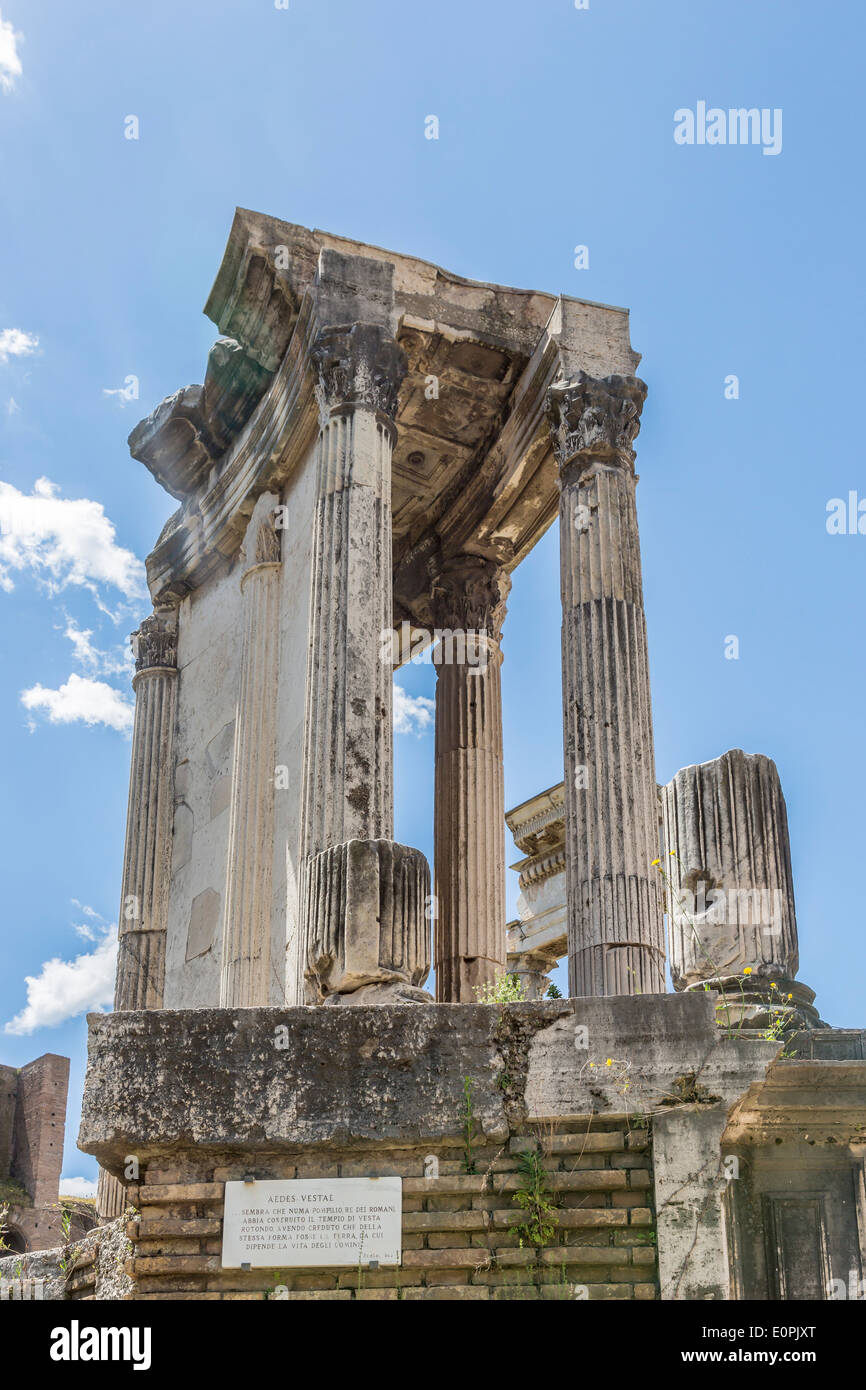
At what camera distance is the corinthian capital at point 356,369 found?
53.5ft

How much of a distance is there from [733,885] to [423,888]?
88.4 inches

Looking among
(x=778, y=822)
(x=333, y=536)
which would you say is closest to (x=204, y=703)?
(x=333, y=536)

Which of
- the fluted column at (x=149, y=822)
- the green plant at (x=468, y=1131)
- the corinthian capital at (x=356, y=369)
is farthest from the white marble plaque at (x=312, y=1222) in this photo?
the fluted column at (x=149, y=822)

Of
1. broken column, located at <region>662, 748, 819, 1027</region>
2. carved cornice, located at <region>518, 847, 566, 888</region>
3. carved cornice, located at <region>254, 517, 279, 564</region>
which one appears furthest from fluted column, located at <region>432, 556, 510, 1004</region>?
broken column, located at <region>662, 748, 819, 1027</region>

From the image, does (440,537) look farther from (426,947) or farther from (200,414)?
(426,947)

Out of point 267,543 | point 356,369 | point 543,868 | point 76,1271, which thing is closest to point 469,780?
point 267,543

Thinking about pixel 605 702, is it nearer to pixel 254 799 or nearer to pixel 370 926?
pixel 254 799

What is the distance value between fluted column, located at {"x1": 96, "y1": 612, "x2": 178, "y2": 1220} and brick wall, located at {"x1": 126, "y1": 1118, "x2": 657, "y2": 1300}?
894cm

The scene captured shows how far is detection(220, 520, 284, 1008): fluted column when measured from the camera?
16234 mm

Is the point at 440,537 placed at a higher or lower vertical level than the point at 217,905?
higher

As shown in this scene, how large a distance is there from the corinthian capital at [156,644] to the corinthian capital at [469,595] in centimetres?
321

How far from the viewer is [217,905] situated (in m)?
Result: 18.1
